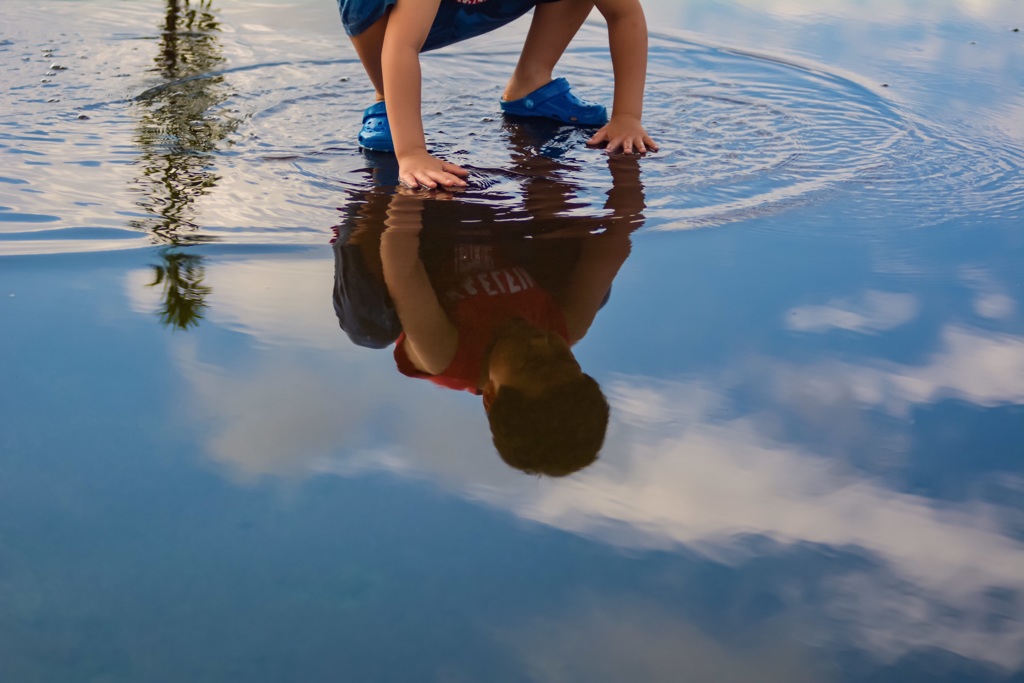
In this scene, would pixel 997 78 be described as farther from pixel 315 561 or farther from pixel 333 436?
pixel 315 561

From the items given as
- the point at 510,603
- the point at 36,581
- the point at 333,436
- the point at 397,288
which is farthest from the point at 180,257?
the point at 510,603

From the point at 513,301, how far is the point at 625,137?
0.97 m

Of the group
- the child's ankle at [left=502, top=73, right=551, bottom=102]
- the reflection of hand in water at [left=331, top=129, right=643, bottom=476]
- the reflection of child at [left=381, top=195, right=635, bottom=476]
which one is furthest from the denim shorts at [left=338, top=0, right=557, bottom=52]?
the reflection of child at [left=381, top=195, right=635, bottom=476]

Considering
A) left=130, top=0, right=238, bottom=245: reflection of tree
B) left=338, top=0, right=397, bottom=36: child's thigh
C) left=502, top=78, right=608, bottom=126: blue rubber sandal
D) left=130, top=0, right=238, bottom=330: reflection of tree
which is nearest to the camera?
left=130, top=0, right=238, bottom=330: reflection of tree

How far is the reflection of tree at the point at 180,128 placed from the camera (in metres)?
2.07

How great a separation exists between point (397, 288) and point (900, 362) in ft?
2.64

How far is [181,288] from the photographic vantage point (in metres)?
1.76

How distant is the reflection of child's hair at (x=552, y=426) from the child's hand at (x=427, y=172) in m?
0.86

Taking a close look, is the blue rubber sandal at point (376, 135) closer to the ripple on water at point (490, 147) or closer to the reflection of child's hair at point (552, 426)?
the ripple on water at point (490, 147)

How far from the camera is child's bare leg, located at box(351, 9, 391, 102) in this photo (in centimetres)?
263

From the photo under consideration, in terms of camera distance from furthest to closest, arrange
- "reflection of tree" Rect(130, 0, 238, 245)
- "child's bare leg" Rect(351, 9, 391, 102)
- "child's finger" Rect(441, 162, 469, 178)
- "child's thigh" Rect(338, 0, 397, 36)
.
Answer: "child's bare leg" Rect(351, 9, 391, 102), "child's thigh" Rect(338, 0, 397, 36), "child's finger" Rect(441, 162, 469, 178), "reflection of tree" Rect(130, 0, 238, 245)

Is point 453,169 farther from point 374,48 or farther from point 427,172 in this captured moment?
point 374,48

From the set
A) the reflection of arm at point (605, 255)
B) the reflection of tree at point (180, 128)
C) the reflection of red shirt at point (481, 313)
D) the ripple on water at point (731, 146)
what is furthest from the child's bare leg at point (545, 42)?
the reflection of red shirt at point (481, 313)

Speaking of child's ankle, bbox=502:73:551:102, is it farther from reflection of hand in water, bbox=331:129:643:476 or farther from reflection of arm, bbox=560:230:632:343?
reflection of arm, bbox=560:230:632:343
